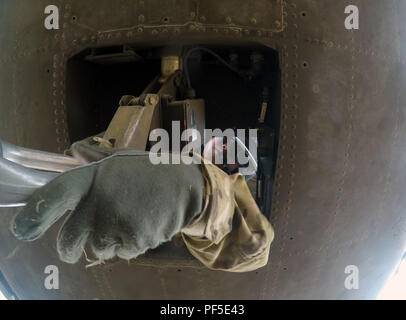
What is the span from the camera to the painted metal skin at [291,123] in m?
1.97

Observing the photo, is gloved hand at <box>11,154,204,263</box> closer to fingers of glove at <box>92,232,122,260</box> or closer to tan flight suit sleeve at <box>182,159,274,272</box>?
fingers of glove at <box>92,232,122,260</box>

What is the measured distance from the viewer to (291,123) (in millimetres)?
1964

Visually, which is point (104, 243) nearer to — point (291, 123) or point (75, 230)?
point (75, 230)

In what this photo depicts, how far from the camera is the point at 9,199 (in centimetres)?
92

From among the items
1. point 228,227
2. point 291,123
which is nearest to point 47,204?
point 228,227

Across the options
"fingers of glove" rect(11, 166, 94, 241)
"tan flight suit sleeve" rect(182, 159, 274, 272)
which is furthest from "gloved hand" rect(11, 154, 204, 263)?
"tan flight suit sleeve" rect(182, 159, 274, 272)

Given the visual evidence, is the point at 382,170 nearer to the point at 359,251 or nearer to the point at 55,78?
the point at 359,251

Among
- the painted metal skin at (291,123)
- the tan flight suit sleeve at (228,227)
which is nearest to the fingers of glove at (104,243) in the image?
the tan flight suit sleeve at (228,227)

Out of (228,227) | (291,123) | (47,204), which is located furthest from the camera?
(291,123)

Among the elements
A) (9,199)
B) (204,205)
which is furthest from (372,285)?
(9,199)

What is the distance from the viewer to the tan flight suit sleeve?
1.14 m

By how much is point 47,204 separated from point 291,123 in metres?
1.39

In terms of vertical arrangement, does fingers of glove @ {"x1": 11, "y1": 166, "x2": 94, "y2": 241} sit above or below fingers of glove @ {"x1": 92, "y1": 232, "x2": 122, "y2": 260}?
above

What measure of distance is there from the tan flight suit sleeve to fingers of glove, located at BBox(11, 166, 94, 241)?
14.6 inches
